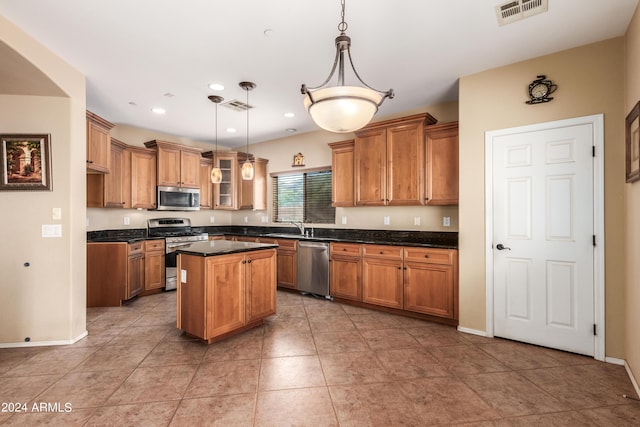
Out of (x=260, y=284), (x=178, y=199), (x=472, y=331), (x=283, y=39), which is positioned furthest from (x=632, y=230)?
(x=178, y=199)

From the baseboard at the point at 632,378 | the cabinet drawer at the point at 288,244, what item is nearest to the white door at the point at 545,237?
the baseboard at the point at 632,378

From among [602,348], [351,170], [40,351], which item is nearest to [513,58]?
[351,170]

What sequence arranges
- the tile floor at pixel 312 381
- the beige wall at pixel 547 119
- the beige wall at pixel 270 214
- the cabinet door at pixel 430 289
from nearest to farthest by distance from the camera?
1. the tile floor at pixel 312 381
2. the beige wall at pixel 547 119
3. the cabinet door at pixel 430 289
4. the beige wall at pixel 270 214

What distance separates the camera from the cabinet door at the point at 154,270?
4.77m

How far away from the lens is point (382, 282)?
4.00 meters

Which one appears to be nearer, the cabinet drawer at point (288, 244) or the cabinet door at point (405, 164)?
the cabinet door at point (405, 164)

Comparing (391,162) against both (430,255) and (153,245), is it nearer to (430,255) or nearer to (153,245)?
(430,255)

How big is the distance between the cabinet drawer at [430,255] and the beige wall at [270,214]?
0.63 metres

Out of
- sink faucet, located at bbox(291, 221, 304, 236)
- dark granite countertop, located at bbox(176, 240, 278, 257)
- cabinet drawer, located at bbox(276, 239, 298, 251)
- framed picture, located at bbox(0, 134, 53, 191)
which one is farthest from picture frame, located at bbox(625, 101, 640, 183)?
framed picture, located at bbox(0, 134, 53, 191)

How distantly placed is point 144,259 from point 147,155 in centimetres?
174

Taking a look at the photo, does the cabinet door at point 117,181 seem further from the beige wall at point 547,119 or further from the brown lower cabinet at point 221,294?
the beige wall at point 547,119

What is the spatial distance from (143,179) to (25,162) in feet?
7.18

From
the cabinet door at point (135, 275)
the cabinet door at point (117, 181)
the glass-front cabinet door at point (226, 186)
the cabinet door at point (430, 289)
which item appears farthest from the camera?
the glass-front cabinet door at point (226, 186)

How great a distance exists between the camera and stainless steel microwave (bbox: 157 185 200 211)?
5.25 metres
